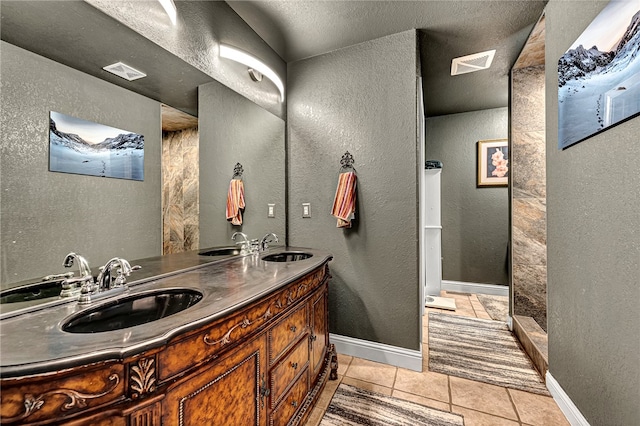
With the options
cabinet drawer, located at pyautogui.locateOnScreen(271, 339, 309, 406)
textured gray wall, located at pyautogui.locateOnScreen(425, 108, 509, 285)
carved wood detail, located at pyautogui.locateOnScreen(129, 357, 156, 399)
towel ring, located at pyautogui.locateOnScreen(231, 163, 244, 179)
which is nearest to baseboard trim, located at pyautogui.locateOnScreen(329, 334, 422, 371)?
cabinet drawer, located at pyautogui.locateOnScreen(271, 339, 309, 406)

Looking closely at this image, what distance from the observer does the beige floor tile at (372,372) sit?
192cm

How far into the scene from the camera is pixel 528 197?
2.58 m

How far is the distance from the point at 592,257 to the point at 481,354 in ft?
4.52

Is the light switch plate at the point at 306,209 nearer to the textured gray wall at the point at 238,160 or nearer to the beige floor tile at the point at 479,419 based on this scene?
the textured gray wall at the point at 238,160

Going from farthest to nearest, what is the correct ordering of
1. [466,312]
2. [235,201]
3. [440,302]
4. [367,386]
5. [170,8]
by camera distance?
[440,302] < [466,312] < [235,201] < [367,386] < [170,8]

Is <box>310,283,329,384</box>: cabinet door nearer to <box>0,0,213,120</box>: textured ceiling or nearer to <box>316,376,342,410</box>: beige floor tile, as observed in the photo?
<box>316,376,342,410</box>: beige floor tile

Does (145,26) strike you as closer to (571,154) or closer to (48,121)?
(48,121)

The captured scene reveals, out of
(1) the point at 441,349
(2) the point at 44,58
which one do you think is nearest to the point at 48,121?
(2) the point at 44,58

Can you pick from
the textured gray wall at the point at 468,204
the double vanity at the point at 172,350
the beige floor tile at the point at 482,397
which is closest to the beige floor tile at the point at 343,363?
the double vanity at the point at 172,350

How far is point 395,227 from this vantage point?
2.13m

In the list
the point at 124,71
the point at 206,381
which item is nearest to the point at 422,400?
the point at 206,381

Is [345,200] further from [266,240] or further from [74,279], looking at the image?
[74,279]

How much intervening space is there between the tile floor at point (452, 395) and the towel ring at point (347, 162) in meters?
1.58

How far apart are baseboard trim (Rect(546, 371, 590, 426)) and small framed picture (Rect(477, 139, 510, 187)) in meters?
2.66
